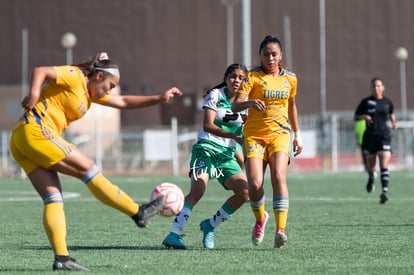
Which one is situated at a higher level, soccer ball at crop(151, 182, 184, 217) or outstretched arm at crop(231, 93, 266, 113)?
outstretched arm at crop(231, 93, 266, 113)

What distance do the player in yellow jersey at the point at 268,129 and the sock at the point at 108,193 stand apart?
7.50 ft

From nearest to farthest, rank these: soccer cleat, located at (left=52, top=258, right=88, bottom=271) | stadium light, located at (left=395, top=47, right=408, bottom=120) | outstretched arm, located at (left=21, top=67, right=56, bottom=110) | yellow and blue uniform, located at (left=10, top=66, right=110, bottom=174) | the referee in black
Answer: outstretched arm, located at (left=21, top=67, right=56, bottom=110), yellow and blue uniform, located at (left=10, top=66, right=110, bottom=174), soccer cleat, located at (left=52, top=258, right=88, bottom=271), the referee in black, stadium light, located at (left=395, top=47, right=408, bottom=120)

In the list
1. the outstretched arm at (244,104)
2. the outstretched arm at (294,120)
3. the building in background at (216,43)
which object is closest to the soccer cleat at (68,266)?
the outstretched arm at (244,104)

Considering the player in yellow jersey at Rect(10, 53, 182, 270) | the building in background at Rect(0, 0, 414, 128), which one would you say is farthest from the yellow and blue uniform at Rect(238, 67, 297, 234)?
the building in background at Rect(0, 0, 414, 128)

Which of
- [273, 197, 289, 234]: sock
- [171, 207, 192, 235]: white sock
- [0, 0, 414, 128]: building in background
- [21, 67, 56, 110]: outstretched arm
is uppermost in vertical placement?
[0, 0, 414, 128]: building in background

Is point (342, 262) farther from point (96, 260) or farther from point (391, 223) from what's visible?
point (391, 223)

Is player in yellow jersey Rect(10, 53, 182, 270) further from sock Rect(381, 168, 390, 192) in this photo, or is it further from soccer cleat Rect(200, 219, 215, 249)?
sock Rect(381, 168, 390, 192)

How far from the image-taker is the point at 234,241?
37.9 feet

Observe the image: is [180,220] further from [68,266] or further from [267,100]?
[68,266]

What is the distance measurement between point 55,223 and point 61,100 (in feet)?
3.41

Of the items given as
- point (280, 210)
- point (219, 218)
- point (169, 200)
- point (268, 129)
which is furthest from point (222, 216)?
point (169, 200)

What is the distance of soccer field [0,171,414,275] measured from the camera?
29.6 ft

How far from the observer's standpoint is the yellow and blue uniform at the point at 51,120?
8586 mm

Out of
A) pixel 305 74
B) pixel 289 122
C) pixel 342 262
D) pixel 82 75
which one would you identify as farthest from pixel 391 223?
pixel 305 74
